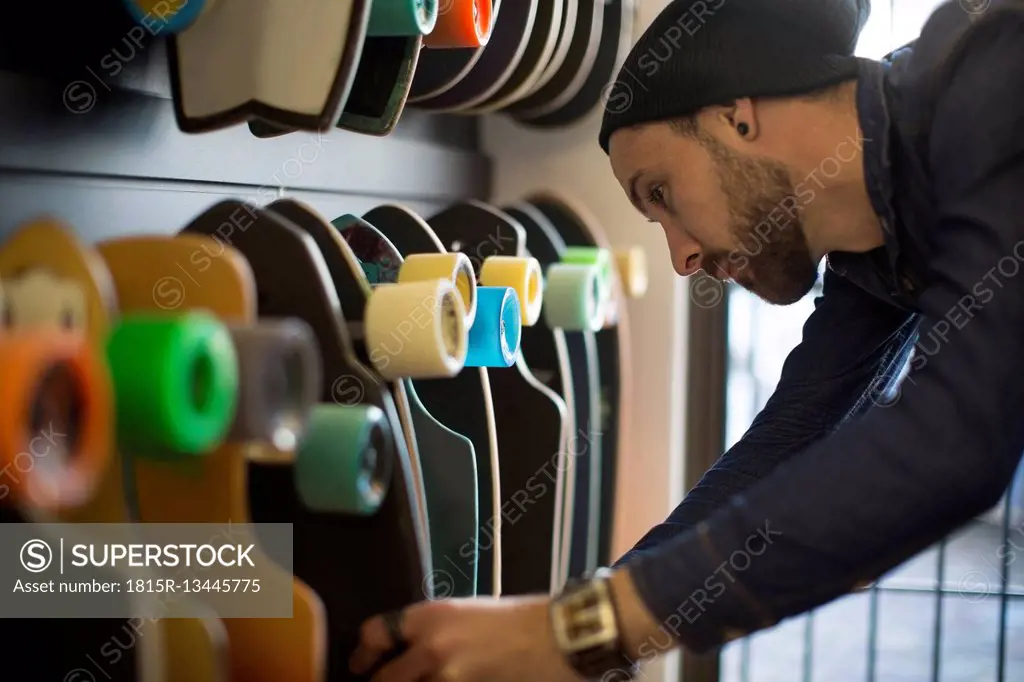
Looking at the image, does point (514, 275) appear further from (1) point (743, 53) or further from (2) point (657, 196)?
(1) point (743, 53)

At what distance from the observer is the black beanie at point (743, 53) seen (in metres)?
0.82

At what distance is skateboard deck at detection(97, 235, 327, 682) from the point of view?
1.82ft

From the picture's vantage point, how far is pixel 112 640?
0.54 metres

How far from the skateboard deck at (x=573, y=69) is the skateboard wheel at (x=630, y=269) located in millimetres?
237

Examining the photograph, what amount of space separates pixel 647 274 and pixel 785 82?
774 millimetres

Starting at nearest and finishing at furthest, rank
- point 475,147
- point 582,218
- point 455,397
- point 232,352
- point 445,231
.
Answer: point 232,352 < point 455,397 < point 445,231 < point 582,218 < point 475,147

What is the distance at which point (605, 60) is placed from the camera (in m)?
1.42

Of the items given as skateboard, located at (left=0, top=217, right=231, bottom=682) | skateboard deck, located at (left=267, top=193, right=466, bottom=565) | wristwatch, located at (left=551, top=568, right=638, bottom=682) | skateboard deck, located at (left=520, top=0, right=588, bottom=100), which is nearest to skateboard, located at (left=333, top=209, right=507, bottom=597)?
skateboard deck, located at (left=267, top=193, right=466, bottom=565)

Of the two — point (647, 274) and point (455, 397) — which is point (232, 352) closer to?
point (455, 397)

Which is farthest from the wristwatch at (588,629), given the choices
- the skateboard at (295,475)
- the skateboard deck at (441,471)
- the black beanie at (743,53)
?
the black beanie at (743,53)

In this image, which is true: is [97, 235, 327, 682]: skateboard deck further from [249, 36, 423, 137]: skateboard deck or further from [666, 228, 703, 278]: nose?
[666, 228, 703, 278]: nose

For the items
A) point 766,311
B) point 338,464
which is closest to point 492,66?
point 338,464

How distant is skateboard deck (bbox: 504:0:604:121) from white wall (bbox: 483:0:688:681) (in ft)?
0.38

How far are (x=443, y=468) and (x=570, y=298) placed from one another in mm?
338
